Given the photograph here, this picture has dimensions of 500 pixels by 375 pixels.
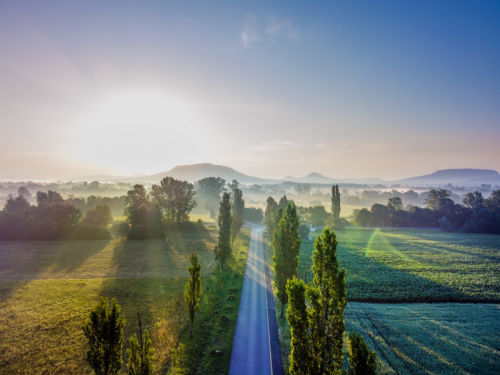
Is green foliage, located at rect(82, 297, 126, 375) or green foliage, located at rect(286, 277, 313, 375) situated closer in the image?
green foliage, located at rect(82, 297, 126, 375)

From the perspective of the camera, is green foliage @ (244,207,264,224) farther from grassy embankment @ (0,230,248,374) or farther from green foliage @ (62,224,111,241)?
green foliage @ (62,224,111,241)

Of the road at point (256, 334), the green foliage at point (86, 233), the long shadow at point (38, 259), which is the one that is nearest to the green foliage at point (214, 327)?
the road at point (256, 334)

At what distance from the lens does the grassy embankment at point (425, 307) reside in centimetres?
1856

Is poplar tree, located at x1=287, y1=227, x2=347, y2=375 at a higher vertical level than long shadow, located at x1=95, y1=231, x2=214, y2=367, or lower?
higher

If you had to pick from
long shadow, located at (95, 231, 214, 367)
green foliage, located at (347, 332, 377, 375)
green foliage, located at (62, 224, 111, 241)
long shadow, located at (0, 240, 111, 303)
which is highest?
green foliage, located at (347, 332, 377, 375)

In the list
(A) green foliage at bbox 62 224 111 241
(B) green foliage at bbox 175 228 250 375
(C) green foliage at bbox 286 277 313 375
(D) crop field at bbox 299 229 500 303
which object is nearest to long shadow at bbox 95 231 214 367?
(B) green foliage at bbox 175 228 250 375

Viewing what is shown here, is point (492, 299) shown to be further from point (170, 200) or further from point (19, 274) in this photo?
point (170, 200)

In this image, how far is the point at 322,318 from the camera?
13664mm

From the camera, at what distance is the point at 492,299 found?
1170 inches

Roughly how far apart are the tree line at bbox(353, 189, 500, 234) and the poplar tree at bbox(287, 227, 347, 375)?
92.0 meters

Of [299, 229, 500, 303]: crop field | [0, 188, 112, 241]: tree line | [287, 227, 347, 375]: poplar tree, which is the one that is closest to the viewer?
[287, 227, 347, 375]: poplar tree

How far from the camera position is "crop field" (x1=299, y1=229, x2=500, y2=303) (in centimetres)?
3106

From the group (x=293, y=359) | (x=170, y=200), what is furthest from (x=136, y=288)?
(x=170, y=200)

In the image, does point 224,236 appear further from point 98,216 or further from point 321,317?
point 98,216
